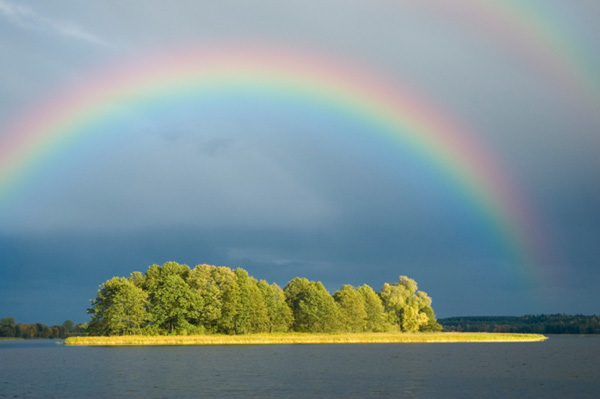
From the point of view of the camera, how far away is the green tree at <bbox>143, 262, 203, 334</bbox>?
5827 inches

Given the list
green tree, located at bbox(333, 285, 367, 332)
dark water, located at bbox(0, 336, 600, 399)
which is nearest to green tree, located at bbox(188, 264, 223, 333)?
green tree, located at bbox(333, 285, 367, 332)

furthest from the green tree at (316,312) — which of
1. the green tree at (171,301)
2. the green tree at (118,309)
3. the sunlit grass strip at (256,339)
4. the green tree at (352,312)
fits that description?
the green tree at (118,309)

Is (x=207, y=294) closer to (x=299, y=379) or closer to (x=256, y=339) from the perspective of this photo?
(x=256, y=339)

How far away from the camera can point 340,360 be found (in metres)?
97.4

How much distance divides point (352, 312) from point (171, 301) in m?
57.4

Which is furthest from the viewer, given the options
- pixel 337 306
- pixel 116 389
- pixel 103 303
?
pixel 337 306

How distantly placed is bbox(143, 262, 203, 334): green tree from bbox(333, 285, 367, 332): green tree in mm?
46718

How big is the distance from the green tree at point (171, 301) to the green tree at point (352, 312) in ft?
153

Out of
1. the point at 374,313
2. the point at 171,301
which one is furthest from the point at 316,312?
the point at 171,301

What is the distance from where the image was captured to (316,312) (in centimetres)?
17550

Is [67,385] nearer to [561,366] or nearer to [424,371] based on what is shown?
[424,371]

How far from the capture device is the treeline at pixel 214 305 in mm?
144500

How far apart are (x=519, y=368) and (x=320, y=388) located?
36.2m

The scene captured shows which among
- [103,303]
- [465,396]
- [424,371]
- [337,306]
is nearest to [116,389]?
[465,396]
